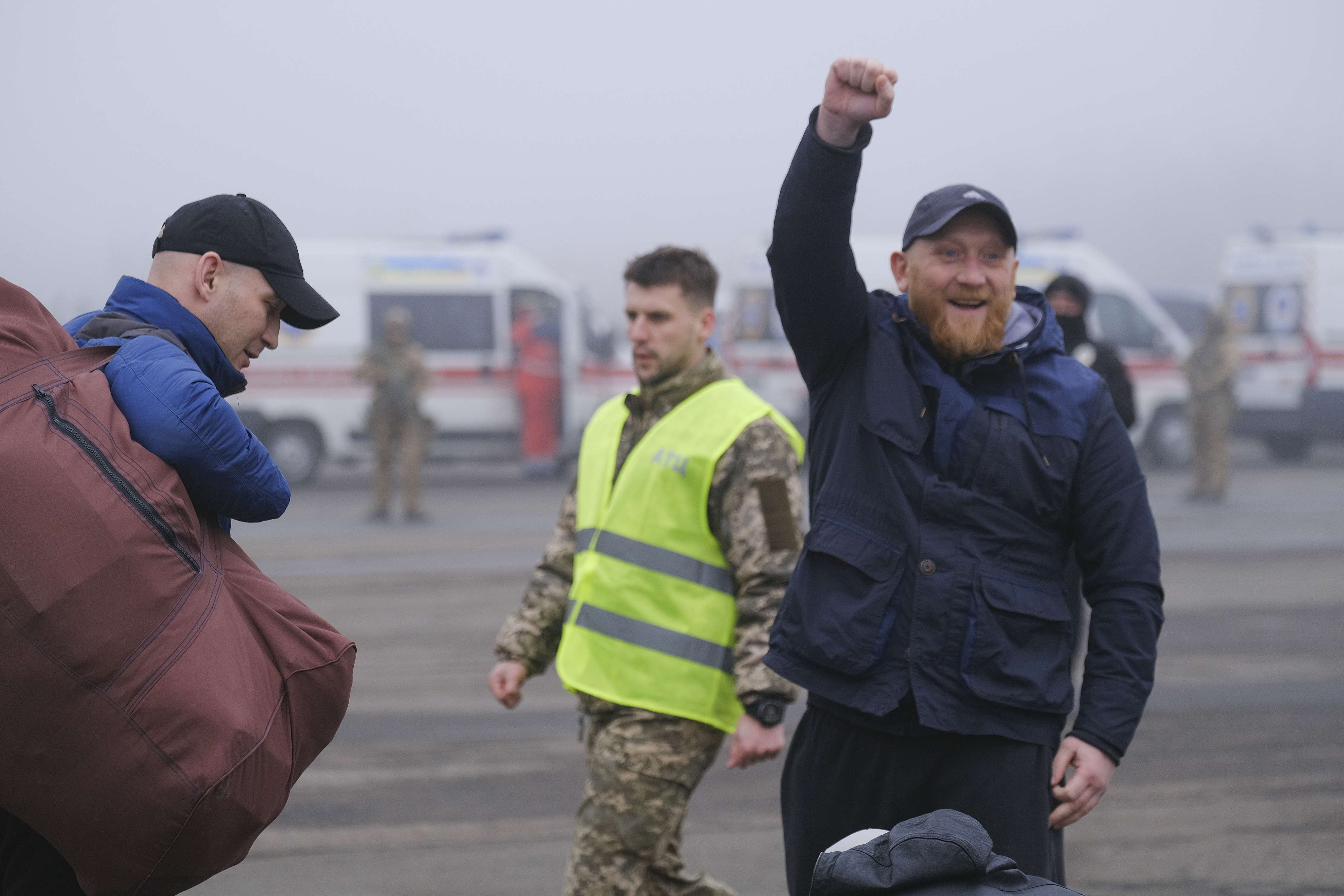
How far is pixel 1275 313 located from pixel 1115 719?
672 inches

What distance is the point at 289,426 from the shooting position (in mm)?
16266

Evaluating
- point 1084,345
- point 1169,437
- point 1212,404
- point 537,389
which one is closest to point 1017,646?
point 1084,345

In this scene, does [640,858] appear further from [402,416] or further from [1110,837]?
[402,416]

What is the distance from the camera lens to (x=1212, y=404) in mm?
14039

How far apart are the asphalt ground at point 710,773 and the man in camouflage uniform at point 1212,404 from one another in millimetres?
3990

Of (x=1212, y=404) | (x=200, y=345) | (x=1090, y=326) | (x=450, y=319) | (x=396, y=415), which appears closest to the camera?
(x=200, y=345)

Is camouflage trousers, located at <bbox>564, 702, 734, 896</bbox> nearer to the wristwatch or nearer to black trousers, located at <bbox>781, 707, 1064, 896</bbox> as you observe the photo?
the wristwatch

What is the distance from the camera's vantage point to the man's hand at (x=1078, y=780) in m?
2.42

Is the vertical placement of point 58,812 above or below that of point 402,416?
above

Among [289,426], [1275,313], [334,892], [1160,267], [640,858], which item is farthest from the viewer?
[1160,267]

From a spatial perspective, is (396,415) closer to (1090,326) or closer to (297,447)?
(297,447)

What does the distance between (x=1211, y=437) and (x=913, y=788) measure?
42.4 ft

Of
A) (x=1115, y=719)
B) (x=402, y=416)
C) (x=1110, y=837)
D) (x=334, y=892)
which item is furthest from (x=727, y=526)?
(x=402, y=416)

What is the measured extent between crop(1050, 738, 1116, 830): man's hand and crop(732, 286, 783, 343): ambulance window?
50.7 ft
